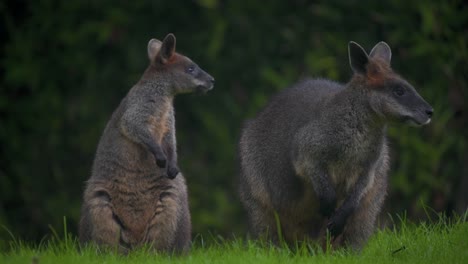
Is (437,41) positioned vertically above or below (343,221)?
above

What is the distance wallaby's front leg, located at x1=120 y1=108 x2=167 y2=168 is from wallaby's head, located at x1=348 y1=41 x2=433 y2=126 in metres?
1.59

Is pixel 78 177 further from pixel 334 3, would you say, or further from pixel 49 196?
pixel 334 3

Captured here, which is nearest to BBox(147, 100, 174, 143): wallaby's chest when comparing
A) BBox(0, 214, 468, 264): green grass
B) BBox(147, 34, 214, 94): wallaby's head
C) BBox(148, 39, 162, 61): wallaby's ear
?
BBox(147, 34, 214, 94): wallaby's head

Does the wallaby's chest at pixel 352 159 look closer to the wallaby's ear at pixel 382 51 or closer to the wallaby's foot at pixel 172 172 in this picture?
the wallaby's ear at pixel 382 51

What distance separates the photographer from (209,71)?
13.6 m

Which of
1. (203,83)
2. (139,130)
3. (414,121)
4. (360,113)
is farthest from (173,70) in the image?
(414,121)

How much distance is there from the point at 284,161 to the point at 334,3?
407 centimetres

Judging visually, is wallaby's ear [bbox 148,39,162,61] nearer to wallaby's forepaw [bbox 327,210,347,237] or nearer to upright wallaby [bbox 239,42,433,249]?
upright wallaby [bbox 239,42,433,249]

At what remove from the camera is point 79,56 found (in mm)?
13836

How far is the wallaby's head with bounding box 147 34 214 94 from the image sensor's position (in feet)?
31.6

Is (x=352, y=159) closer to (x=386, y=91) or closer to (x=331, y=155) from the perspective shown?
(x=331, y=155)

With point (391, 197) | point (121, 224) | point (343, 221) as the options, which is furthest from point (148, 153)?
point (391, 197)

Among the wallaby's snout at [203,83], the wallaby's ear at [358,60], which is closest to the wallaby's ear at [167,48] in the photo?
the wallaby's snout at [203,83]

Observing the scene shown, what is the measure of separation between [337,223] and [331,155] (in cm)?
50
